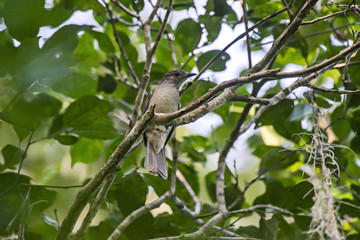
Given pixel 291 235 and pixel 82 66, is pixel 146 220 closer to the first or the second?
pixel 291 235

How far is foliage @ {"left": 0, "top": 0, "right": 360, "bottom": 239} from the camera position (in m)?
3.00

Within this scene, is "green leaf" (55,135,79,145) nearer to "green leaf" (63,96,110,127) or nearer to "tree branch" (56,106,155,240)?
"green leaf" (63,96,110,127)

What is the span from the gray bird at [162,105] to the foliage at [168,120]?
167mm

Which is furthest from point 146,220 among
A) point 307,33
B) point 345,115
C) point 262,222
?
point 307,33

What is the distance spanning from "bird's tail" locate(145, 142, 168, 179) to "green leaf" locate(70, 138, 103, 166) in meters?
0.53

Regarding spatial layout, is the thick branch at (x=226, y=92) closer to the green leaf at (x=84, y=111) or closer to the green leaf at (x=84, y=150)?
the green leaf at (x=84, y=111)

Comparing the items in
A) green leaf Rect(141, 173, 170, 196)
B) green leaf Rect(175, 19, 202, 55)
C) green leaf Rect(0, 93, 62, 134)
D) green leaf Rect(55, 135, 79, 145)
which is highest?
green leaf Rect(175, 19, 202, 55)

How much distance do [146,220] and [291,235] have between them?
1162 mm

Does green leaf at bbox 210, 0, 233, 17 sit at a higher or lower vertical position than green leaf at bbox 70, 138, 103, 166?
higher

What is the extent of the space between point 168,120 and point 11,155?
1.64m

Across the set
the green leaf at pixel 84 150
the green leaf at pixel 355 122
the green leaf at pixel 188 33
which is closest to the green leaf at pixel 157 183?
the green leaf at pixel 84 150

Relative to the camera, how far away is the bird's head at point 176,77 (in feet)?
14.8

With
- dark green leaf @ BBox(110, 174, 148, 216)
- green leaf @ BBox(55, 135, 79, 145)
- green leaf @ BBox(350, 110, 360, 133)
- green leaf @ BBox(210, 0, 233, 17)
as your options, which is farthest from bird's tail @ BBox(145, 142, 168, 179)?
green leaf @ BBox(350, 110, 360, 133)

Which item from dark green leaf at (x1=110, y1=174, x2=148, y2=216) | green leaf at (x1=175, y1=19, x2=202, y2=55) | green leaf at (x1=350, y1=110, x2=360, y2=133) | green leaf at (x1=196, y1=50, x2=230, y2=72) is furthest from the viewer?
green leaf at (x1=175, y1=19, x2=202, y2=55)
